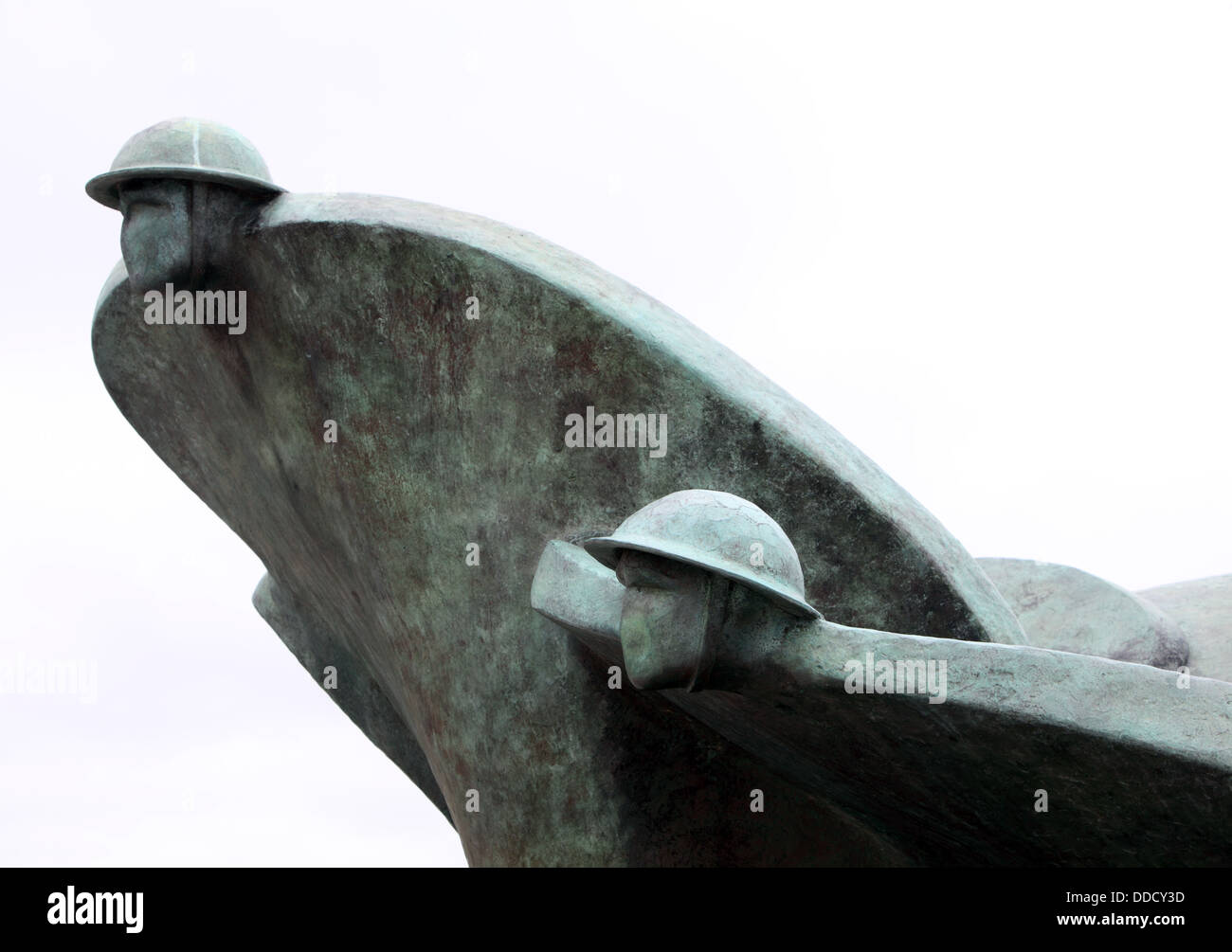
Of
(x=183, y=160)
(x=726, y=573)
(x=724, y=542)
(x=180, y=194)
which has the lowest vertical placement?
(x=726, y=573)

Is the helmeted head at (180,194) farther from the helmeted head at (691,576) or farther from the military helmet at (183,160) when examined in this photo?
the helmeted head at (691,576)

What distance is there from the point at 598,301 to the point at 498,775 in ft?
6.54

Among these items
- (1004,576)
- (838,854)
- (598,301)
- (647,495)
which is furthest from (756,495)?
(1004,576)

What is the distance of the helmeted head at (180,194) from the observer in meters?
8.08

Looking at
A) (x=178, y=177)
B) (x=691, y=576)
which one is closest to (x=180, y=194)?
(x=178, y=177)

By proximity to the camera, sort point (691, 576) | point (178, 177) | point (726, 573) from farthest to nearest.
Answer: point (178, 177) < point (691, 576) < point (726, 573)

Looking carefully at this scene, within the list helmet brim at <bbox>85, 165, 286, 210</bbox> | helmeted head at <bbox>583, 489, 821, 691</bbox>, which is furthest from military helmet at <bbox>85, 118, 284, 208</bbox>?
helmeted head at <bbox>583, 489, 821, 691</bbox>

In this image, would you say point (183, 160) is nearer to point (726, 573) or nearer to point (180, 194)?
point (180, 194)

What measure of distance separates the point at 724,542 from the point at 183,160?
3173 mm

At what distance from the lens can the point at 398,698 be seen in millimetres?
9383

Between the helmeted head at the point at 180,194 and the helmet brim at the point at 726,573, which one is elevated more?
A: the helmeted head at the point at 180,194

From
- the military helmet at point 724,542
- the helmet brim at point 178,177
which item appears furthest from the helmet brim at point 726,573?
the helmet brim at point 178,177

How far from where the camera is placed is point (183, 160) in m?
8.08

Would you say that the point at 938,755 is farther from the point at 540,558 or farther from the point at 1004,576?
the point at 1004,576
